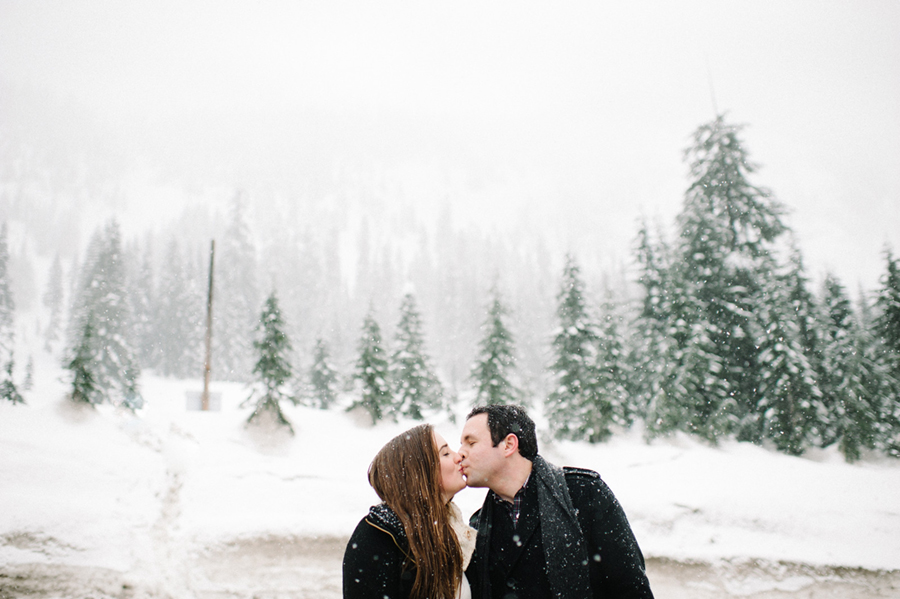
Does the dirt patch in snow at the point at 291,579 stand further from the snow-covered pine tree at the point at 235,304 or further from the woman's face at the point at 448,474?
the snow-covered pine tree at the point at 235,304

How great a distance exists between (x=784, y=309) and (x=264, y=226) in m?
151

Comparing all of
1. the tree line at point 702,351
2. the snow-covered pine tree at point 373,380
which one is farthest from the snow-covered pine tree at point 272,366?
the snow-covered pine tree at point 373,380

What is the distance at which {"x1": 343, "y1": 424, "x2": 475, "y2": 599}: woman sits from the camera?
231 centimetres

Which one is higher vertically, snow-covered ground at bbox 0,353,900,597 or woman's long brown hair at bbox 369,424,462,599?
woman's long brown hair at bbox 369,424,462,599

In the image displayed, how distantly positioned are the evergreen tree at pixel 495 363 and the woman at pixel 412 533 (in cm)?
1707

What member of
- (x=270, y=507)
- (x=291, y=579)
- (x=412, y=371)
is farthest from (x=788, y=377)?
(x=270, y=507)

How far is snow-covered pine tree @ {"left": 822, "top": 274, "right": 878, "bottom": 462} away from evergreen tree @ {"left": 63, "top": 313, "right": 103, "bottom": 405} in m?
24.6

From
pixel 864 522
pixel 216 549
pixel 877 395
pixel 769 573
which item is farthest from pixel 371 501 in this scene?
pixel 877 395

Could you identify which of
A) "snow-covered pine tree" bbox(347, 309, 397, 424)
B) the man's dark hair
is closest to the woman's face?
the man's dark hair

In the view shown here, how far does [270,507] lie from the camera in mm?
11406

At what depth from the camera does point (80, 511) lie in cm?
967

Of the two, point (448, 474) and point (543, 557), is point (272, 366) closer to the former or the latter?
point (448, 474)

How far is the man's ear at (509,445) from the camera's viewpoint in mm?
2912

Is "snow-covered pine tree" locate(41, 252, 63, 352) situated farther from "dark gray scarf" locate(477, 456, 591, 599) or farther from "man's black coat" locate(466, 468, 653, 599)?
"dark gray scarf" locate(477, 456, 591, 599)
